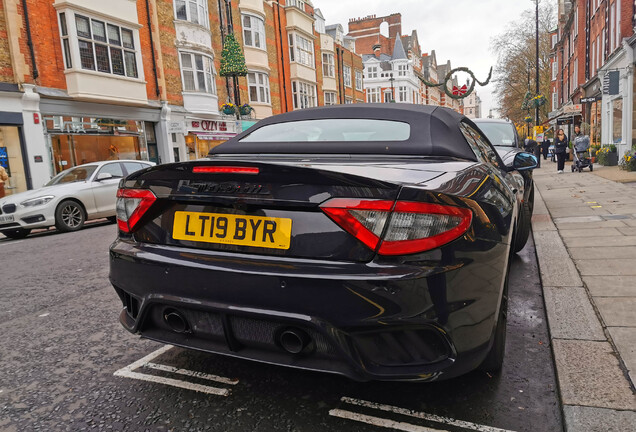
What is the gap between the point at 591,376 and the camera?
2.36 metres

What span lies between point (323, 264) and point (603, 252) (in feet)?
14.1

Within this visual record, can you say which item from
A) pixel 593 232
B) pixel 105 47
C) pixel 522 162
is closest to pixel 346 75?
pixel 105 47

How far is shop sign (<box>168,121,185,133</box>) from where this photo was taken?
21.1 meters

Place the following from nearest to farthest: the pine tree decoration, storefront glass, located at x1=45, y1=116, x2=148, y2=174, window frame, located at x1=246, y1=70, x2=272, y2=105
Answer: storefront glass, located at x1=45, y1=116, x2=148, y2=174
the pine tree decoration
window frame, located at x1=246, y1=70, x2=272, y2=105

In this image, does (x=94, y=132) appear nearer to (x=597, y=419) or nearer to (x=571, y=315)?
(x=571, y=315)

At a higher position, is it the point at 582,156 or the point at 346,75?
the point at 346,75

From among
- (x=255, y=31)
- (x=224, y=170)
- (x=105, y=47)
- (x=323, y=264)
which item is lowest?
(x=323, y=264)

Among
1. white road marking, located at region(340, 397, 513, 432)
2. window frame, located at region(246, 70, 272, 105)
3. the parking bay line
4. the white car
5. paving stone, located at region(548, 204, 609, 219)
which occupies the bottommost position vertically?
paving stone, located at region(548, 204, 609, 219)

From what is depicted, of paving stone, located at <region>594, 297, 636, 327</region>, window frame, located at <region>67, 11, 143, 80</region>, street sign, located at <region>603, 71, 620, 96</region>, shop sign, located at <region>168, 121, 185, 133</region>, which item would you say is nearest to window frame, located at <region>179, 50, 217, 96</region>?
shop sign, located at <region>168, 121, 185, 133</region>

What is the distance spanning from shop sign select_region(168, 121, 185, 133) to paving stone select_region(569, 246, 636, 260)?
19069mm

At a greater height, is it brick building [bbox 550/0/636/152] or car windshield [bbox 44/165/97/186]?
brick building [bbox 550/0/636/152]

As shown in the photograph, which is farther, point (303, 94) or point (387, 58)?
point (387, 58)

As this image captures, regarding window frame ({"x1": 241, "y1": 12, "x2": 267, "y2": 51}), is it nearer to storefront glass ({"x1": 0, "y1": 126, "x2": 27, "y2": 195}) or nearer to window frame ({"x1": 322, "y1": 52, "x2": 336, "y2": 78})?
window frame ({"x1": 322, "y1": 52, "x2": 336, "y2": 78})

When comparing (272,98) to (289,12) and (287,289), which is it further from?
(287,289)
